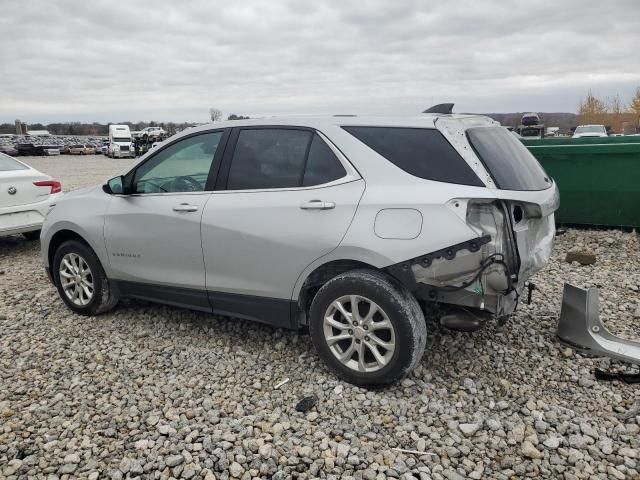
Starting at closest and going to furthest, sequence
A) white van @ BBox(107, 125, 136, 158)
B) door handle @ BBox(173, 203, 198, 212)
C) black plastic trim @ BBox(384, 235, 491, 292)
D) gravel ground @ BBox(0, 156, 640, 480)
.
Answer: gravel ground @ BBox(0, 156, 640, 480), black plastic trim @ BBox(384, 235, 491, 292), door handle @ BBox(173, 203, 198, 212), white van @ BBox(107, 125, 136, 158)

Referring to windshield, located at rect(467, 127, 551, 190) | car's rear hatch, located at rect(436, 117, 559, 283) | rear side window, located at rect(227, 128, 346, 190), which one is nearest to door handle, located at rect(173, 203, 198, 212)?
rear side window, located at rect(227, 128, 346, 190)

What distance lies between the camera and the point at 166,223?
425cm

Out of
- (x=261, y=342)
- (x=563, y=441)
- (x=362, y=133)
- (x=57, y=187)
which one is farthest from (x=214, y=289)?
(x=57, y=187)

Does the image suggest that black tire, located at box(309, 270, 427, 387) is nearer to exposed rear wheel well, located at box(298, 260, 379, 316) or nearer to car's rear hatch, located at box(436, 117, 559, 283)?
exposed rear wheel well, located at box(298, 260, 379, 316)

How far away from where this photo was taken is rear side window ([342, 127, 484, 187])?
3.30 metres

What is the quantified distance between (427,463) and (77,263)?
3.62 meters

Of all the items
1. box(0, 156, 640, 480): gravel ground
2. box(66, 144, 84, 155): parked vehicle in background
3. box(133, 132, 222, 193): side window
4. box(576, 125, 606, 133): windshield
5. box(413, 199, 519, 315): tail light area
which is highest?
box(576, 125, 606, 133): windshield

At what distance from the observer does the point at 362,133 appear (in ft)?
12.0

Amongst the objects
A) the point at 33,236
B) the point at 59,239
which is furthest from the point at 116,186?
the point at 33,236

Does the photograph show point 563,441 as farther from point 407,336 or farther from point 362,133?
point 362,133

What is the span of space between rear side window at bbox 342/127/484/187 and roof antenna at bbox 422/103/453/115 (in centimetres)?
52

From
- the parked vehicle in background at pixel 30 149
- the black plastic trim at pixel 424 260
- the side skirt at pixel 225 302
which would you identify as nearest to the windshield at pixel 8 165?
the side skirt at pixel 225 302

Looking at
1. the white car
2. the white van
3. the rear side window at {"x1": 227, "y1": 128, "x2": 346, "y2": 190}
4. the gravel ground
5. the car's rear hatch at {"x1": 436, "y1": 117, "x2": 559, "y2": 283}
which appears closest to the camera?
the gravel ground

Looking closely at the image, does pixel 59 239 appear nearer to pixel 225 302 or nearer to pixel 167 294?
pixel 167 294
